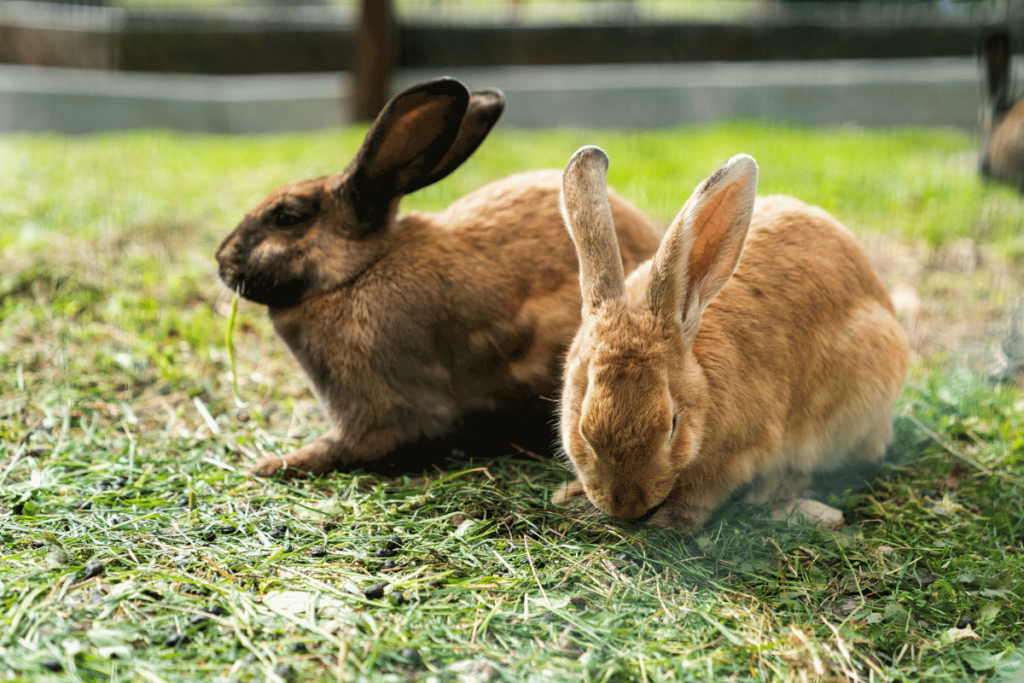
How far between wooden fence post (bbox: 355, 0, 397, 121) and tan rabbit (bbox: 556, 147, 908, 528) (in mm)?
6600

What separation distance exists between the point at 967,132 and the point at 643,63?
388 cm

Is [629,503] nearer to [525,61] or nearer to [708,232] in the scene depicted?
[708,232]

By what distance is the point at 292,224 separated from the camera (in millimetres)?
3109

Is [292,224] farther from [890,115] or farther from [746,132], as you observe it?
[890,115]

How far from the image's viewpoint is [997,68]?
611 centimetres

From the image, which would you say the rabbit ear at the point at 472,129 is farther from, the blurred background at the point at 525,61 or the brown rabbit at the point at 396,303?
the blurred background at the point at 525,61

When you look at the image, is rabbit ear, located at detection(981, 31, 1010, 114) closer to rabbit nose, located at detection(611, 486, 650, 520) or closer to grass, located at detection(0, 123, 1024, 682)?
grass, located at detection(0, 123, 1024, 682)

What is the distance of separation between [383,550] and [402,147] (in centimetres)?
150

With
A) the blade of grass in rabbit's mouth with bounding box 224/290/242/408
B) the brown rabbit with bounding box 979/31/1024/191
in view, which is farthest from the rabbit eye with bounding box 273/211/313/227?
the brown rabbit with bounding box 979/31/1024/191

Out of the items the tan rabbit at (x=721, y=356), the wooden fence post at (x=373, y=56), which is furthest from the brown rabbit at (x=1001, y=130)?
the wooden fence post at (x=373, y=56)

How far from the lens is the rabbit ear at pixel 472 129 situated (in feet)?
10.6

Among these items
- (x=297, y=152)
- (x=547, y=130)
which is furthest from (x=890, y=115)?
(x=297, y=152)

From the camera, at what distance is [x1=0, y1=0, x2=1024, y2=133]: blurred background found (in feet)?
30.3

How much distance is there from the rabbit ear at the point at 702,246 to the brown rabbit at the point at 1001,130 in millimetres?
5151
